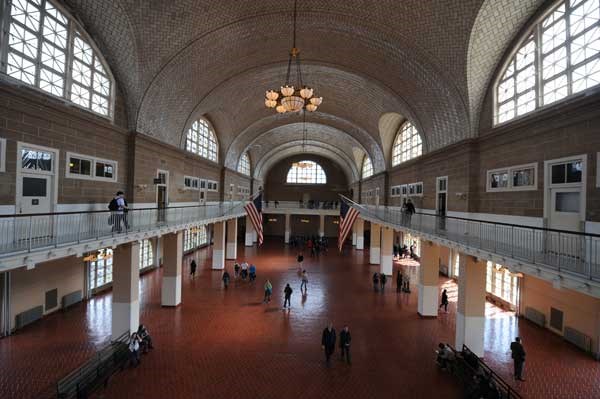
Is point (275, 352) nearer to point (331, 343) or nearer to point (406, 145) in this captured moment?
point (331, 343)

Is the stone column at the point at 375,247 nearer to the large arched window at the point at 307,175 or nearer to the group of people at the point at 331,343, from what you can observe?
the group of people at the point at 331,343

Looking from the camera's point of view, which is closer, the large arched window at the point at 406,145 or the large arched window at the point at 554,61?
the large arched window at the point at 554,61

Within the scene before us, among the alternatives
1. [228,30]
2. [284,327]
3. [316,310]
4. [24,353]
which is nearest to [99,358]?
[24,353]

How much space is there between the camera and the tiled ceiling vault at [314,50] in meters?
11.0

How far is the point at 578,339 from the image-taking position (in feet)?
34.4

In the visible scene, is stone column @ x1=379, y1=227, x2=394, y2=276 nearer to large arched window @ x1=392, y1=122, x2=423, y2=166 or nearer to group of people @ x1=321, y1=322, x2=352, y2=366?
large arched window @ x1=392, y1=122, x2=423, y2=166

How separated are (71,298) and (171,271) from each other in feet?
12.6

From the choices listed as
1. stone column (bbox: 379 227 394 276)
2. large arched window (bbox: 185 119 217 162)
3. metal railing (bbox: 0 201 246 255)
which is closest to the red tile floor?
metal railing (bbox: 0 201 246 255)

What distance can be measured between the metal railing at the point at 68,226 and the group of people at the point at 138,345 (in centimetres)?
306

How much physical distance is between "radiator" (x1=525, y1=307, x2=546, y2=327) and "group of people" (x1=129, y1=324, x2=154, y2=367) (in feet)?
45.0

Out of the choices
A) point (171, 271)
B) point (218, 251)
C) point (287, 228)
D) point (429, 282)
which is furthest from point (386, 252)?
point (287, 228)

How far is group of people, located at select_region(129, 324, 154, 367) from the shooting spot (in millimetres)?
8992

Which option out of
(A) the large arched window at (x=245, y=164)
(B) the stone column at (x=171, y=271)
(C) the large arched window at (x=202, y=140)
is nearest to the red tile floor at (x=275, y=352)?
(B) the stone column at (x=171, y=271)

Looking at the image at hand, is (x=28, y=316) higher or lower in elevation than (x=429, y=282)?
lower
